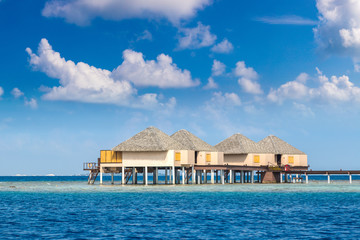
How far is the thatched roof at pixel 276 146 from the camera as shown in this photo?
76.8 meters

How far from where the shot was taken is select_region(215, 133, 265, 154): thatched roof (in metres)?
74.4

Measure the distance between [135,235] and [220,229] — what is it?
454cm

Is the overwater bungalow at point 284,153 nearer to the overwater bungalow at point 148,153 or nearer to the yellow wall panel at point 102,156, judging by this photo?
the overwater bungalow at point 148,153

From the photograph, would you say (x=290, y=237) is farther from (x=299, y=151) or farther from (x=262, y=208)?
(x=299, y=151)

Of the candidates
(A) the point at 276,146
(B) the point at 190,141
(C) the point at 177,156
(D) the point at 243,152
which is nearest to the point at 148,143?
(C) the point at 177,156

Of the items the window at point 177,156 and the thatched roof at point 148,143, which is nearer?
the thatched roof at point 148,143

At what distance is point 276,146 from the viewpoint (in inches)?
3044

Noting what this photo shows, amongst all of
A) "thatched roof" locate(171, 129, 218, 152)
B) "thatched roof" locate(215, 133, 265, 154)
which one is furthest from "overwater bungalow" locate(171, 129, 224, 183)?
"thatched roof" locate(215, 133, 265, 154)

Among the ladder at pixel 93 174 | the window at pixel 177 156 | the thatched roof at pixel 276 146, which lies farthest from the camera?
the thatched roof at pixel 276 146

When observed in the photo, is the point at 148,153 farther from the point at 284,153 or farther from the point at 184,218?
the point at 184,218

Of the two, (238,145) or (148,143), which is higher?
(238,145)

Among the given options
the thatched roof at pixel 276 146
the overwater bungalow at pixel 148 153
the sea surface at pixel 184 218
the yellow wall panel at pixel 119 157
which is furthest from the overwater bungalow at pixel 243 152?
the sea surface at pixel 184 218

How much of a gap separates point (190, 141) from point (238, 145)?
8409 mm

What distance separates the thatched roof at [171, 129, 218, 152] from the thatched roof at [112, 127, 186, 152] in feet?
10.8
